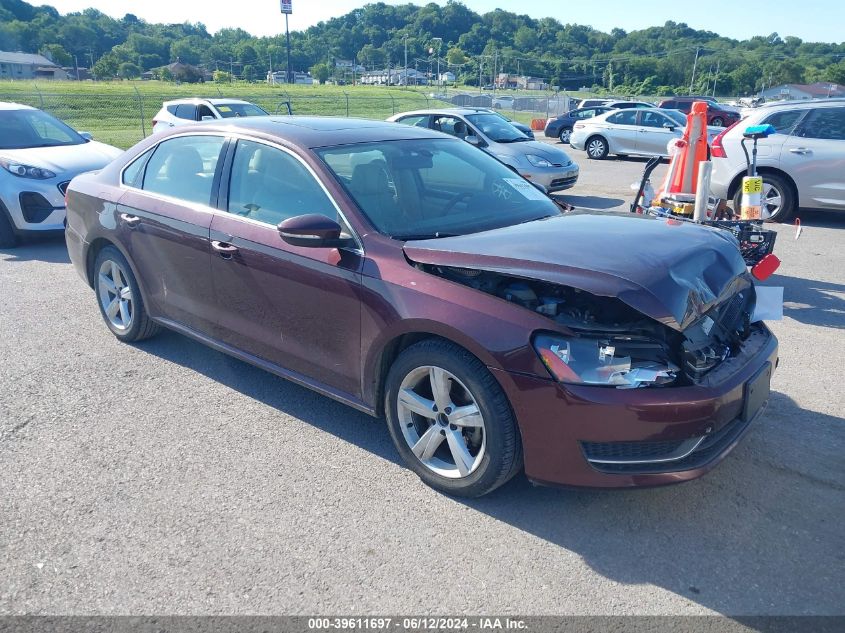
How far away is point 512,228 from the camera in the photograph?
A: 3807mm

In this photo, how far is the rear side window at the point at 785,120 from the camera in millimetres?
9789

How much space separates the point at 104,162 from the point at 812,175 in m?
9.33

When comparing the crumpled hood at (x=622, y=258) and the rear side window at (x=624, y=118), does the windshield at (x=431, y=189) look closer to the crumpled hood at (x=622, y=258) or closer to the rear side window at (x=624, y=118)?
the crumpled hood at (x=622, y=258)

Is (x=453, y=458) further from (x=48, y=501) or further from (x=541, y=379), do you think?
(x=48, y=501)

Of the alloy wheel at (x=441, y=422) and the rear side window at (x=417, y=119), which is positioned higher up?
the rear side window at (x=417, y=119)

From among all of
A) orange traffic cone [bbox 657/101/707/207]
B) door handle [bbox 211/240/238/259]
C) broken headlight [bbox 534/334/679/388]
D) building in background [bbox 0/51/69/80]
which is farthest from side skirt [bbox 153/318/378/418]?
building in background [bbox 0/51/69/80]

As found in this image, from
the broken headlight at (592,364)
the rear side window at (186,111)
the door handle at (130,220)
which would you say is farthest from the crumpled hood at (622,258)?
the rear side window at (186,111)

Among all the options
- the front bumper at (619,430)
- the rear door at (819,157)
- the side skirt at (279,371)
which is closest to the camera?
the front bumper at (619,430)

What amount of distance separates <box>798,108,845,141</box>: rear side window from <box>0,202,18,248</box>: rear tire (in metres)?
10.3

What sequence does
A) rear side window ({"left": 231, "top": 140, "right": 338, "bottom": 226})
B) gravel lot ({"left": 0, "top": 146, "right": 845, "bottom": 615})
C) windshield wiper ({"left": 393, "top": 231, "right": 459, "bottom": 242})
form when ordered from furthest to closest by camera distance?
rear side window ({"left": 231, "top": 140, "right": 338, "bottom": 226}) → windshield wiper ({"left": 393, "top": 231, "right": 459, "bottom": 242}) → gravel lot ({"left": 0, "top": 146, "right": 845, "bottom": 615})

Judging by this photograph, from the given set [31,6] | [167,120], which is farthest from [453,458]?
[31,6]

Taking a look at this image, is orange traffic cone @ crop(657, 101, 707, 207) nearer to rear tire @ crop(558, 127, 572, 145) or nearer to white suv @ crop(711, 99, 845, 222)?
white suv @ crop(711, 99, 845, 222)

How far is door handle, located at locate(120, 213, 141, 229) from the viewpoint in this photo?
482cm

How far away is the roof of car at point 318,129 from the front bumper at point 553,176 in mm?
7512
